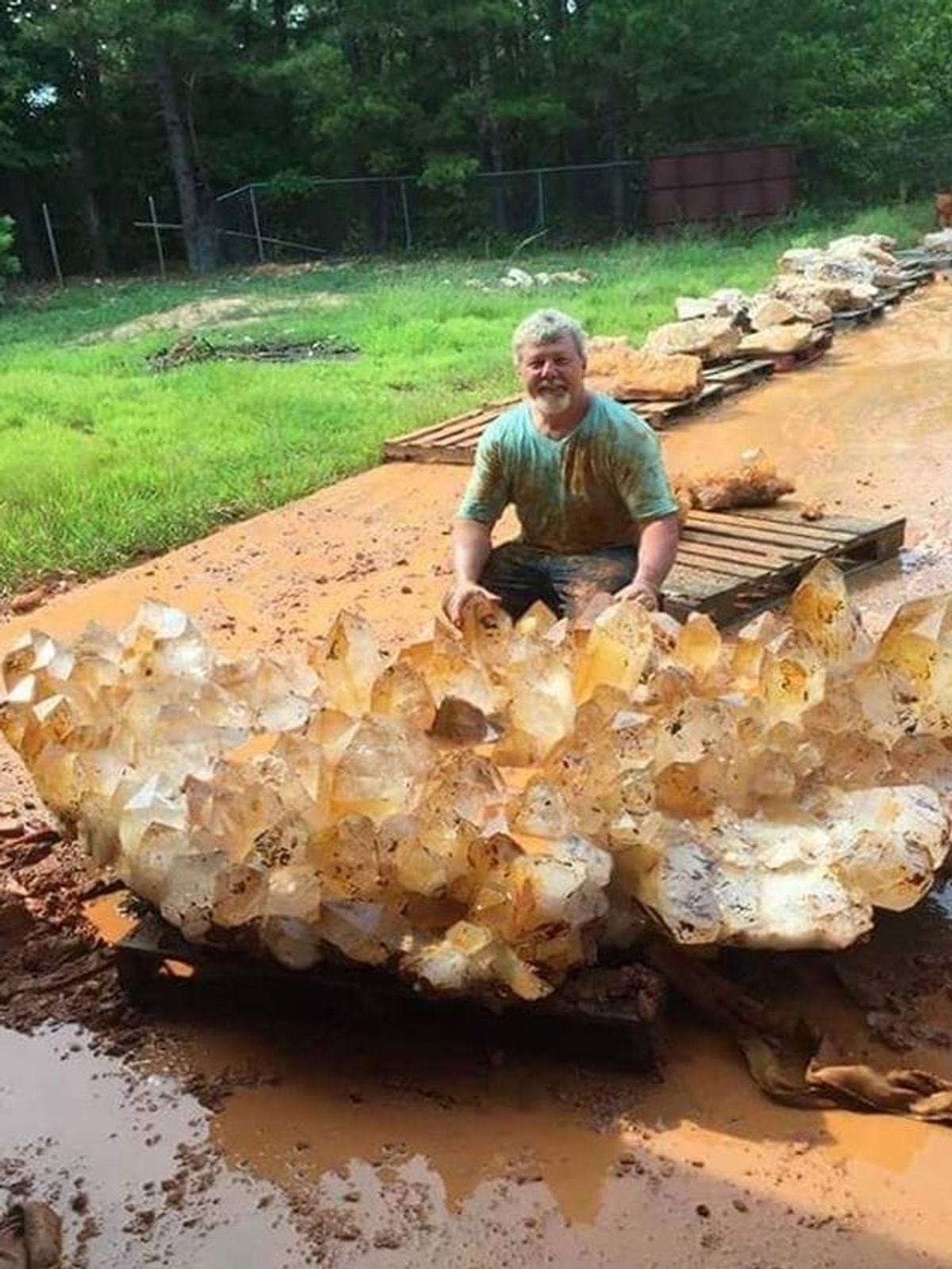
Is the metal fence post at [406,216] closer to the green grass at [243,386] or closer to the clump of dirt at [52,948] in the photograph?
the green grass at [243,386]

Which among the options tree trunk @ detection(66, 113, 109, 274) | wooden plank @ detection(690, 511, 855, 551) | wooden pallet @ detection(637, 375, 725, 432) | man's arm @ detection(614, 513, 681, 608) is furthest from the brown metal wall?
man's arm @ detection(614, 513, 681, 608)

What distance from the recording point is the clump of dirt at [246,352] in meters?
12.7

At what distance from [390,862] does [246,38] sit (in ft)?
85.8

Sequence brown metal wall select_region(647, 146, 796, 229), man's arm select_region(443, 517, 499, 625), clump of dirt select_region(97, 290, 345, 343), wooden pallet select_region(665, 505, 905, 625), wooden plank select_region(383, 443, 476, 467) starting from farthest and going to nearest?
1. brown metal wall select_region(647, 146, 796, 229)
2. clump of dirt select_region(97, 290, 345, 343)
3. wooden plank select_region(383, 443, 476, 467)
4. wooden pallet select_region(665, 505, 905, 625)
5. man's arm select_region(443, 517, 499, 625)

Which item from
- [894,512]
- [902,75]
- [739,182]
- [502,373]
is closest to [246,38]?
[739,182]

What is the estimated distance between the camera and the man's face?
14.0ft

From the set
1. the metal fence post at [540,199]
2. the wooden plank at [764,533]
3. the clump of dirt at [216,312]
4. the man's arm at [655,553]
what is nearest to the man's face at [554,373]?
the man's arm at [655,553]

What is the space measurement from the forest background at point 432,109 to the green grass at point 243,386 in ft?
16.9

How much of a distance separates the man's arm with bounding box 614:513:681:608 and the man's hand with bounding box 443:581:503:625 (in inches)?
16.5

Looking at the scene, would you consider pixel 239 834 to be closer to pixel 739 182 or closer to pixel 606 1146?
pixel 606 1146

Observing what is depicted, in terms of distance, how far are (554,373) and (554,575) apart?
0.74 m

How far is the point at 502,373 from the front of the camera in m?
10.8

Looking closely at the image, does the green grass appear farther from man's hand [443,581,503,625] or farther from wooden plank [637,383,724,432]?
man's hand [443,581,503,625]

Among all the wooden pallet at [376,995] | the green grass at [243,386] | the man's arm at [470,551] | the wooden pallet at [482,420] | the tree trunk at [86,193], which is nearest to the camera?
the wooden pallet at [376,995]
